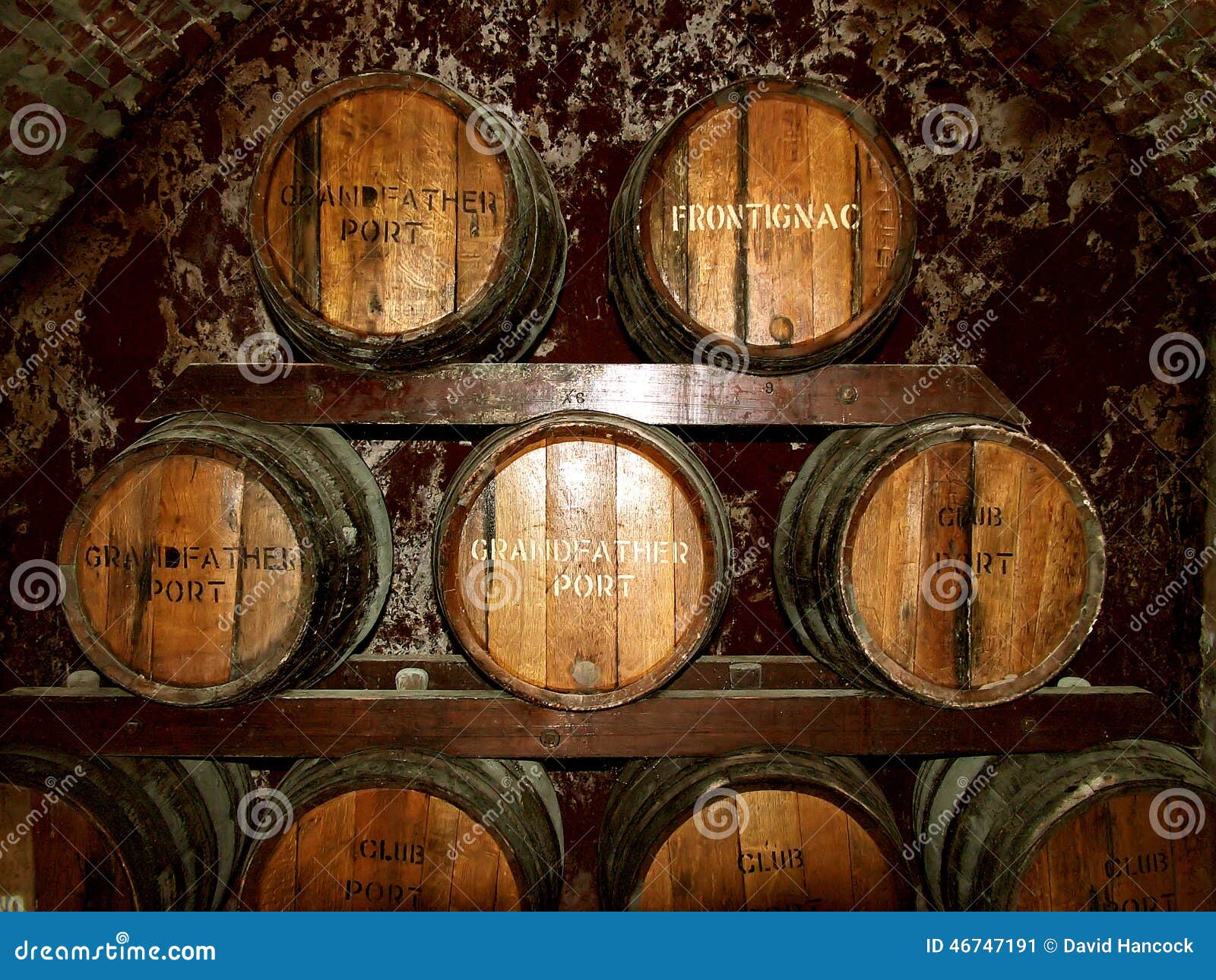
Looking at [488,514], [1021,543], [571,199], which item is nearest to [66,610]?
[488,514]

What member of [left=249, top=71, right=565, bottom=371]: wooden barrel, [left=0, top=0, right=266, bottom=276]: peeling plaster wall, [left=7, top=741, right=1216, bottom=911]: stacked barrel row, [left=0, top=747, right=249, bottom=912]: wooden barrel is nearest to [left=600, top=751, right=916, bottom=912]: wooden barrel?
[left=7, top=741, right=1216, bottom=911]: stacked barrel row

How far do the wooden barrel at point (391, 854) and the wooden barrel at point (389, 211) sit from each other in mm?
1268

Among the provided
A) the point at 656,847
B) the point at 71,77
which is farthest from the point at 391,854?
the point at 71,77

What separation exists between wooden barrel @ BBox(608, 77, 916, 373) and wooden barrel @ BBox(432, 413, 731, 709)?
0.43m

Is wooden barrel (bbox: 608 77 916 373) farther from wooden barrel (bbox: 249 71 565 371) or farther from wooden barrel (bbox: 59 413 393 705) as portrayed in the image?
wooden barrel (bbox: 59 413 393 705)

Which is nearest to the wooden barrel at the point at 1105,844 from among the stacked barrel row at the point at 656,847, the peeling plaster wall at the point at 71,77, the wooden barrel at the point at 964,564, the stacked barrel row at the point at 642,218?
the stacked barrel row at the point at 656,847

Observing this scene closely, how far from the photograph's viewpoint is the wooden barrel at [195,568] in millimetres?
1868

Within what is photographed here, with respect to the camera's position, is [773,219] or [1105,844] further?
[1105,844]

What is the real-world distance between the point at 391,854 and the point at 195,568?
984mm

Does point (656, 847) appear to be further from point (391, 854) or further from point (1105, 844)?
point (1105, 844)

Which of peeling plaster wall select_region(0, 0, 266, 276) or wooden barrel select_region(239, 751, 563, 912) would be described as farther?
peeling plaster wall select_region(0, 0, 266, 276)

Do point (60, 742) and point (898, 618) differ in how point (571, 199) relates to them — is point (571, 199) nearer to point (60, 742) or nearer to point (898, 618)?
point (898, 618)

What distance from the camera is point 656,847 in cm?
192

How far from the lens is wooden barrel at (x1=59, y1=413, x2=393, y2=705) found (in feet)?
6.13
